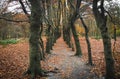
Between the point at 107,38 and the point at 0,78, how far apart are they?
6.36 meters

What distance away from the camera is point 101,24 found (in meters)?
10.3

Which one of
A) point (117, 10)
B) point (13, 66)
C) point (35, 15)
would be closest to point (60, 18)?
point (117, 10)

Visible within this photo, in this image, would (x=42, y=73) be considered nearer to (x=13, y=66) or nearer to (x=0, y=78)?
(x=0, y=78)

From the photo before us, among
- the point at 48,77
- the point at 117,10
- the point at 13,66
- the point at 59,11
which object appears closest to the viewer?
the point at 48,77

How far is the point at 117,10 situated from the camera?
18.5 m

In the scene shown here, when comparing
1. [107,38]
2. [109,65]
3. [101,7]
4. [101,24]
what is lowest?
[109,65]

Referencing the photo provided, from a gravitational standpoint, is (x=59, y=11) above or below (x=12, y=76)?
above

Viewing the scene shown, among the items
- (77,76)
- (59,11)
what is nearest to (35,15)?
(77,76)

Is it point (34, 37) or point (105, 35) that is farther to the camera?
point (34, 37)

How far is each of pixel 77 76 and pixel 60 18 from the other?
93.0 ft

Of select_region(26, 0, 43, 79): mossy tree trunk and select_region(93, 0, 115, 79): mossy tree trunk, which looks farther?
select_region(26, 0, 43, 79): mossy tree trunk

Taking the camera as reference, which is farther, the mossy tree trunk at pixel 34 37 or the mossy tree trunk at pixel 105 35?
the mossy tree trunk at pixel 34 37

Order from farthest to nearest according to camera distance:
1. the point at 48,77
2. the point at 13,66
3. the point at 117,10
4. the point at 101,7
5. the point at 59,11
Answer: the point at 59,11, the point at 117,10, the point at 13,66, the point at 48,77, the point at 101,7

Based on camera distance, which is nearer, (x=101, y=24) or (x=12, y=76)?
(x=101, y=24)
